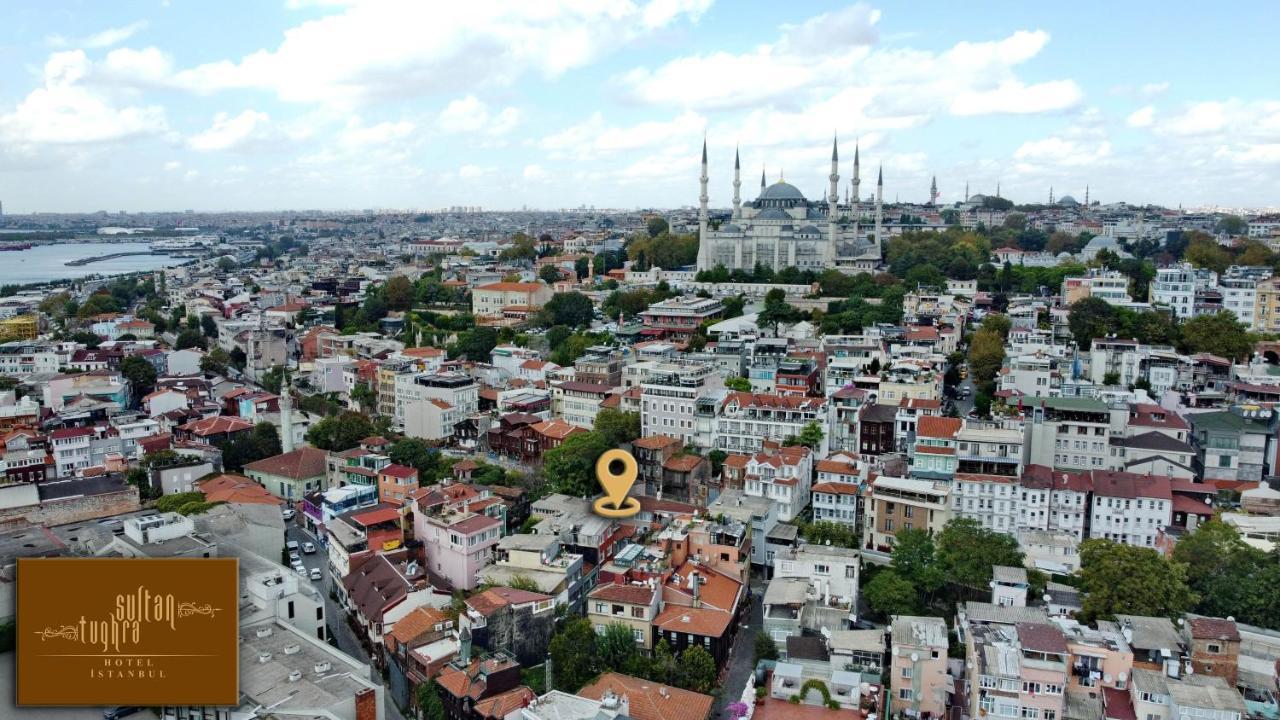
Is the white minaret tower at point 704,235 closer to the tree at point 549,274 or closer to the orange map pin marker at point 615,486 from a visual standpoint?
the tree at point 549,274

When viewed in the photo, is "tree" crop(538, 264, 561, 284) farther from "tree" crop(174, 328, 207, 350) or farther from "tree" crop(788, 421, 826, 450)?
"tree" crop(788, 421, 826, 450)

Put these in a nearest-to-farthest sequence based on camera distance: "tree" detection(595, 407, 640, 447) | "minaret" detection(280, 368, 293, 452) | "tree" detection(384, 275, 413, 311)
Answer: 1. "tree" detection(595, 407, 640, 447)
2. "minaret" detection(280, 368, 293, 452)
3. "tree" detection(384, 275, 413, 311)

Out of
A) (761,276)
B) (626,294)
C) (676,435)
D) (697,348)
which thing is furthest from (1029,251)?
(676,435)

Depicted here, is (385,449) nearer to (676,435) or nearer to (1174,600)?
(676,435)

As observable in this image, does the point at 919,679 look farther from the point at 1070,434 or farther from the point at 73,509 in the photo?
the point at 73,509

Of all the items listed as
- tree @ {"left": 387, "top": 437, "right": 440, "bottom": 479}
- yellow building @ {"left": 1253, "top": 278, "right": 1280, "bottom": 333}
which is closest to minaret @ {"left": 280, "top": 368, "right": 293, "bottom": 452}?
tree @ {"left": 387, "top": 437, "right": 440, "bottom": 479}

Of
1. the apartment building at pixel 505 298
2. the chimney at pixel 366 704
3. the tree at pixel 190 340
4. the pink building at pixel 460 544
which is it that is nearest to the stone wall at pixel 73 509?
the pink building at pixel 460 544
